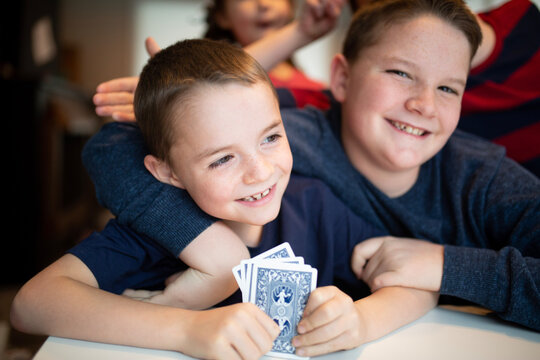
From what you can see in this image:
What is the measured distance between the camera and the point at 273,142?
1030mm

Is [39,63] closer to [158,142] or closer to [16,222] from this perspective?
[16,222]

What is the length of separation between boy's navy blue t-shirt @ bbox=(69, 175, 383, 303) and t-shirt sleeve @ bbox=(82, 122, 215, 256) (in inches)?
2.5

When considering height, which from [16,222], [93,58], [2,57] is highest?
[2,57]

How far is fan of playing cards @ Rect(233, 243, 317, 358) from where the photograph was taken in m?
0.85

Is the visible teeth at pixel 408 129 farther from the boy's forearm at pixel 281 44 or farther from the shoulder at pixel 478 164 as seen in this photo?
the boy's forearm at pixel 281 44

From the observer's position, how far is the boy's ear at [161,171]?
1069mm

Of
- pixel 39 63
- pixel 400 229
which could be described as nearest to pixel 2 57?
pixel 39 63

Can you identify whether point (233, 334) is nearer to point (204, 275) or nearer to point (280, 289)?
point (280, 289)

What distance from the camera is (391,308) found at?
96 cm

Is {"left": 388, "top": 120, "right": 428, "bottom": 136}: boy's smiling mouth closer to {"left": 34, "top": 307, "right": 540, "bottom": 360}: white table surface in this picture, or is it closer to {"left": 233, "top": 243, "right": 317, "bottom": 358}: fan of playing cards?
{"left": 34, "top": 307, "right": 540, "bottom": 360}: white table surface

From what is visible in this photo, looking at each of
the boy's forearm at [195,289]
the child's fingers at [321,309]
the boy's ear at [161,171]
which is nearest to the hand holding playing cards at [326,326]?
the child's fingers at [321,309]

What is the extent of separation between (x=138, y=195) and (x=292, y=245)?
41 cm

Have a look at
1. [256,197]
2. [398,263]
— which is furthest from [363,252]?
[256,197]

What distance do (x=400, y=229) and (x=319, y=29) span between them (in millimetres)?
838
